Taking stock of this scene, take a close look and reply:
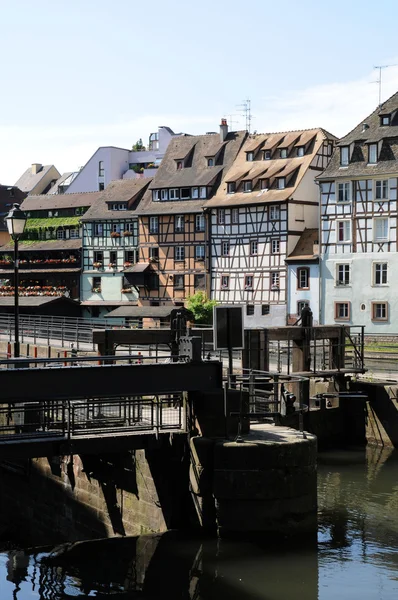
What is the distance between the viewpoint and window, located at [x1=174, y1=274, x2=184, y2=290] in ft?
212

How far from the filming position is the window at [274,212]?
192 feet

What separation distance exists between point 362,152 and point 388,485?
34180 mm

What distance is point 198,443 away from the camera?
15.1 metres

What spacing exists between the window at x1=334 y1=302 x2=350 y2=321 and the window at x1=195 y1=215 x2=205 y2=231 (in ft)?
42.0

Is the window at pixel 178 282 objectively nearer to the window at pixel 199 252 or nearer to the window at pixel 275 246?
the window at pixel 199 252

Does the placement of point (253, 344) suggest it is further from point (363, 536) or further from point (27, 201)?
point (27, 201)

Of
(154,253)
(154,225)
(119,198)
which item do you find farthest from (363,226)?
(119,198)

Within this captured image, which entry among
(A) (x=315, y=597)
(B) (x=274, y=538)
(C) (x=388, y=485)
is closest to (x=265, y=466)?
(B) (x=274, y=538)

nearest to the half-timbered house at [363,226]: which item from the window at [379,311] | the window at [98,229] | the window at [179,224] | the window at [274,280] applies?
the window at [379,311]

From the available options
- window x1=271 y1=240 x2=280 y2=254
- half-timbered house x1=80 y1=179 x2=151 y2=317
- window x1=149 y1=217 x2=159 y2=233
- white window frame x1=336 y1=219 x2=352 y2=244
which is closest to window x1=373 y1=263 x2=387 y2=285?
white window frame x1=336 y1=219 x2=352 y2=244

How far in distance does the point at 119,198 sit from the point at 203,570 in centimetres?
5877

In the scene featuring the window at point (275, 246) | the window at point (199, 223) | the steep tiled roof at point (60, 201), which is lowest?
the window at point (275, 246)

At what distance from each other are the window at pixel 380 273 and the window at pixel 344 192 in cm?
424

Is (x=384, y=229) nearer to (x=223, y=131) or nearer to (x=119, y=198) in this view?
(x=223, y=131)
